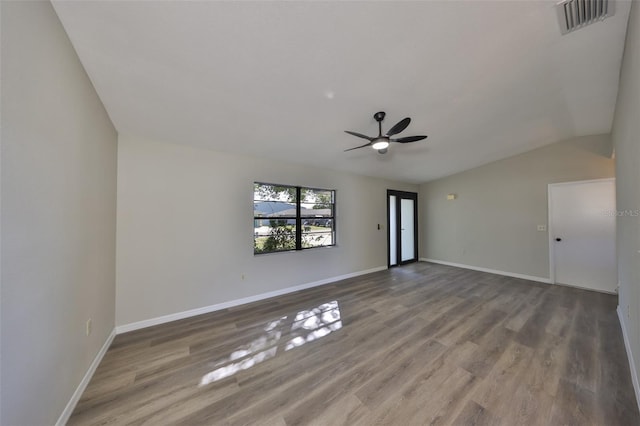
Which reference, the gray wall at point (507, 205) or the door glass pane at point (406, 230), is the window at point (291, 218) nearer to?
the door glass pane at point (406, 230)

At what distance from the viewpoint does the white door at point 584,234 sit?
3955mm

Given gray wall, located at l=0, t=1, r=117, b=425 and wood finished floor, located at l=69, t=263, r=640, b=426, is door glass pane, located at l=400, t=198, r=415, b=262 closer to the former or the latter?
wood finished floor, located at l=69, t=263, r=640, b=426

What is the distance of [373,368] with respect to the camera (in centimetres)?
207

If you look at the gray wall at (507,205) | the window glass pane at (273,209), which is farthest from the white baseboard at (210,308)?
the gray wall at (507,205)

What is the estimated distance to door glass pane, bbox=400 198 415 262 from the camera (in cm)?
A: 632

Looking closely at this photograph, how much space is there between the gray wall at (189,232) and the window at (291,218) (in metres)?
0.16

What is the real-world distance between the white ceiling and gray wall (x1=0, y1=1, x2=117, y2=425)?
0.36 metres

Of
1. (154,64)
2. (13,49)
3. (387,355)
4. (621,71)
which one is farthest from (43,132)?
(621,71)

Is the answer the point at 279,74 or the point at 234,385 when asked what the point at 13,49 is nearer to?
the point at 279,74

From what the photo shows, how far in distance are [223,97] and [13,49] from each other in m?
1.39

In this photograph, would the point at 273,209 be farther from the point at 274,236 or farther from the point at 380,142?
the point at 380,142

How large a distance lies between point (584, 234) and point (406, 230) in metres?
3.37

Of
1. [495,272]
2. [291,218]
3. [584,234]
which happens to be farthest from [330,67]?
[495,272]

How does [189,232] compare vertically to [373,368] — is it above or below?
above
